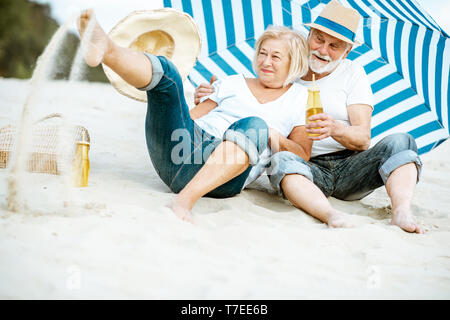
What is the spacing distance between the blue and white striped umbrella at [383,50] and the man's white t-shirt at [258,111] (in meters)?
0.64

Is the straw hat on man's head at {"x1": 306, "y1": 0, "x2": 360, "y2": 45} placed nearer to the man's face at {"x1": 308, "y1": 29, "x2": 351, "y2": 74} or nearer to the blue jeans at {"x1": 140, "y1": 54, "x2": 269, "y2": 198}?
the man's face at {"x1": 308, "y1": 29, "x2": 351, "y2": 74}

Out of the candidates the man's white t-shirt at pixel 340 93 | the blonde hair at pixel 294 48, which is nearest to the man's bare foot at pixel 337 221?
the man's white t-shirt at pixel 340 93

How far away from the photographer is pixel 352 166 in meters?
2.71

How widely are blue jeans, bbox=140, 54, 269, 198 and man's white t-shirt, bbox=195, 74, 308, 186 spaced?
19 cm

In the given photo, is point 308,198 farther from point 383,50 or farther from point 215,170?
point 383,50

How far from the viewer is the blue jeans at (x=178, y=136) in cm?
206

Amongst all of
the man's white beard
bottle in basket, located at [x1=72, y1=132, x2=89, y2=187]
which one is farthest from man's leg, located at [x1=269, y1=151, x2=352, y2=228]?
bottle in basket, located at [x1=72, y1=132, x2=89, y2=187]

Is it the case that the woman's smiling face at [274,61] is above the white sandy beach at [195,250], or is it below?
above

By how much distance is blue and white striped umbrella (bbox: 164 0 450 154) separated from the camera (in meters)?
2.98

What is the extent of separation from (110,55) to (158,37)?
110cm

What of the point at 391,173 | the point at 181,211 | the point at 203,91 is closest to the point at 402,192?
the point at 391,173

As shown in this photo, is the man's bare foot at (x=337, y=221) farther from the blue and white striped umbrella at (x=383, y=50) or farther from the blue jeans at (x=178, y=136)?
the blue and white striped umbrella at (x=383, y=50)
